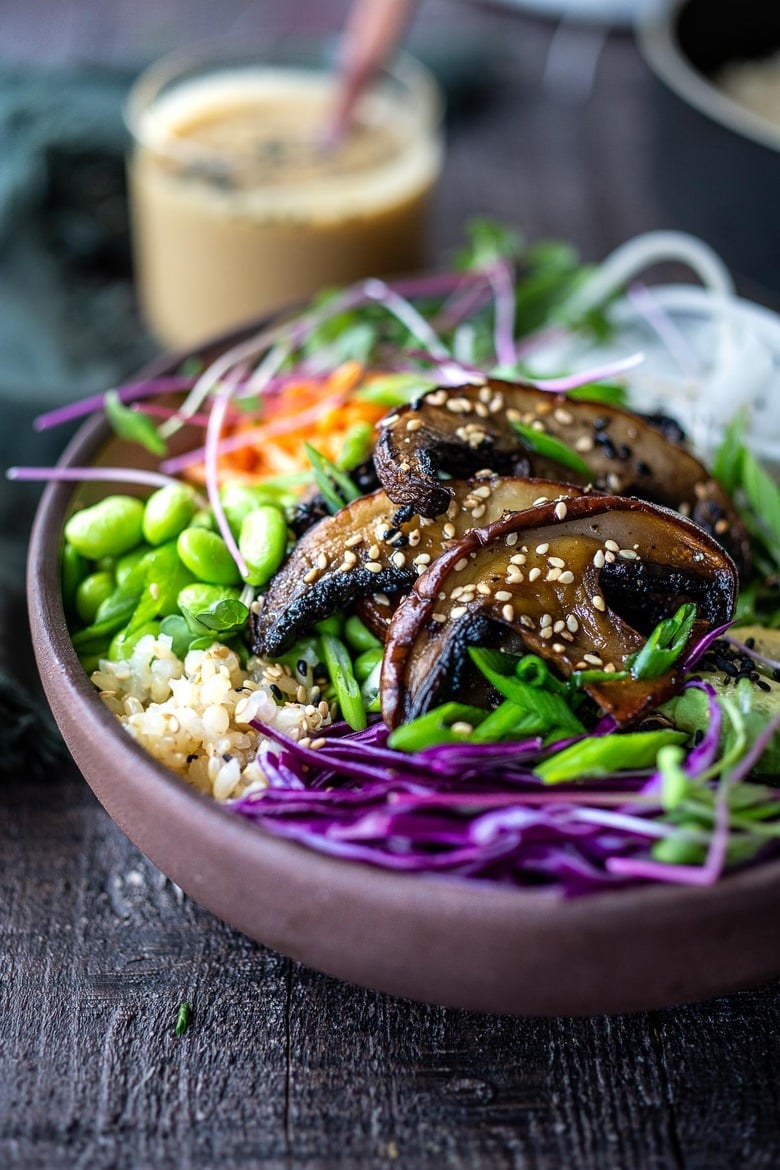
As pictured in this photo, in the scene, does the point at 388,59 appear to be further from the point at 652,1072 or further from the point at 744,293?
the point at 652,1072

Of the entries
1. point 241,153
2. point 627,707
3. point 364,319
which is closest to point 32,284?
point 241,153

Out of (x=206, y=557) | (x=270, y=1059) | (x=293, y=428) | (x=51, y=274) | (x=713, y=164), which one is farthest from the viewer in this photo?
(x=51, y=274)

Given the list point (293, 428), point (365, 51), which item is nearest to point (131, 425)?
point (293, 428)

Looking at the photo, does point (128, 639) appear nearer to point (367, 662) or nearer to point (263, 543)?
point (263, 543)

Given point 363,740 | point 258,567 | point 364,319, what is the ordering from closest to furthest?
1. point 363,740
2. point 258,567
3. point 364,319

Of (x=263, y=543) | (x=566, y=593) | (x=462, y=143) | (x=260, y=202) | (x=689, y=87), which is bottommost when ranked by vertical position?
(x=462, y=143)

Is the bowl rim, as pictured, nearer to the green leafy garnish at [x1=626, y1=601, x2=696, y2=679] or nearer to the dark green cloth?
the dark green cloth
